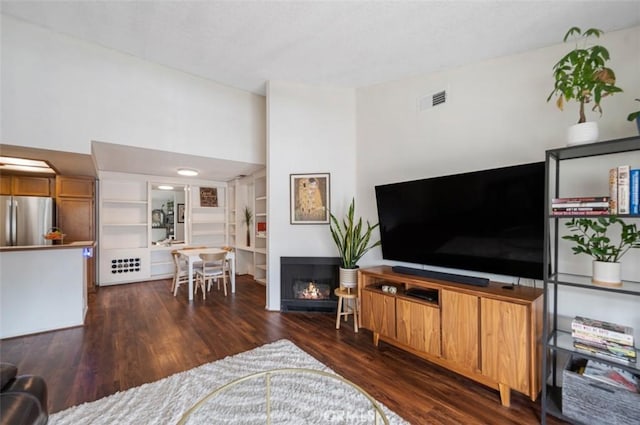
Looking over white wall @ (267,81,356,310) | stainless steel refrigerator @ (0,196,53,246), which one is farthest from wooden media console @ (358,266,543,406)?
stainless steel refrigerator @ (0,196,53,246)

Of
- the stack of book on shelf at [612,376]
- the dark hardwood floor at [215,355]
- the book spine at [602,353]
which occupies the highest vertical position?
the book spine at [602,353]

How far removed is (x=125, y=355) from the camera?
8.27ft

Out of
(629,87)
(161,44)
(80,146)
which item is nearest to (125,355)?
(80,146)

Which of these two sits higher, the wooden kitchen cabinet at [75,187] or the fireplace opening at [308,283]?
the wooden kitchen cabinet at [75,187]

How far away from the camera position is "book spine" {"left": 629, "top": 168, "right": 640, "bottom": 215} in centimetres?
154

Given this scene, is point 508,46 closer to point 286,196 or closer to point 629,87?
point 629,87

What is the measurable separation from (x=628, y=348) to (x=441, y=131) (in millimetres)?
2182

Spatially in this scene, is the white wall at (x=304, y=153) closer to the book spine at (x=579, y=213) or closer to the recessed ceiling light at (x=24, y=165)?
the book spine at (x=579, y=213)

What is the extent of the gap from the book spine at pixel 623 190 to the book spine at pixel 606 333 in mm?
742

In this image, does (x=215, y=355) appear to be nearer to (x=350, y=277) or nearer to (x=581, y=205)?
(x=350, y=277)

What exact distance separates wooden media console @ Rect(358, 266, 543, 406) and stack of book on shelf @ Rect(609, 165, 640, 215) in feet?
2.43

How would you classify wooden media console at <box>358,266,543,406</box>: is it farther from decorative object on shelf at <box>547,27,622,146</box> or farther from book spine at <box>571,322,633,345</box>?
decorative object on shelf at <box>547,27,622,146</box>

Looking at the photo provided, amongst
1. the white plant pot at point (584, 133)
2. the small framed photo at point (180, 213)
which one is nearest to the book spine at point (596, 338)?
the white plant pot at point (584, 133)

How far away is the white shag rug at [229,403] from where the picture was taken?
171 centimetres
